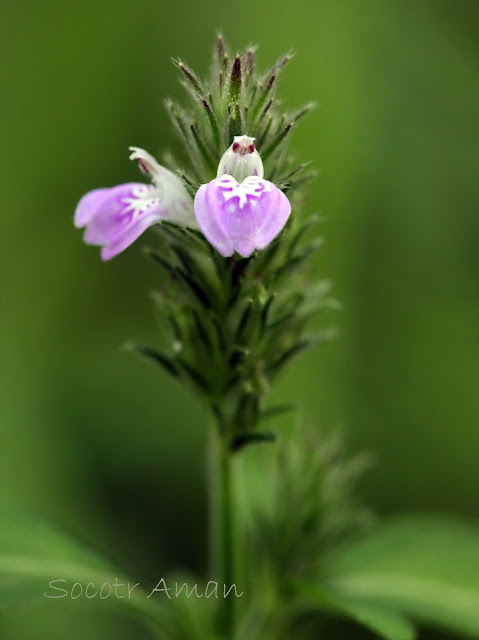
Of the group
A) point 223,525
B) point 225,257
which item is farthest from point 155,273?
point 225,257

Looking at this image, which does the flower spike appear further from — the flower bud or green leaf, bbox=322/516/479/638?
green leaf, bbox=322/516/479/638

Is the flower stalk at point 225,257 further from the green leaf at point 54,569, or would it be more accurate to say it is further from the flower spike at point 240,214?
the green leaf at point 54,569

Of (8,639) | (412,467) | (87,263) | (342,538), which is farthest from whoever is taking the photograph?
(87,263)

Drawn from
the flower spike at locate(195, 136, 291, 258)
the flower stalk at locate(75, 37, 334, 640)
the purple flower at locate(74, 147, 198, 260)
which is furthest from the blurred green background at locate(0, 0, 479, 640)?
the flower spike at locate(195, 136, 291, 258)

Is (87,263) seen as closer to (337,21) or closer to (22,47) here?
(22,47)

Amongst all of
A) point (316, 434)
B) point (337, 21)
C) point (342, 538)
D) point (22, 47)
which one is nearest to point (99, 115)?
point (22, 47)

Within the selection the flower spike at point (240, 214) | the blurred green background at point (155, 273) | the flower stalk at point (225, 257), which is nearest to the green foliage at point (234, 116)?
the flower stalk at point (225, 257)

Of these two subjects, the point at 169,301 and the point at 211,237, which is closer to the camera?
the point at 211,237
